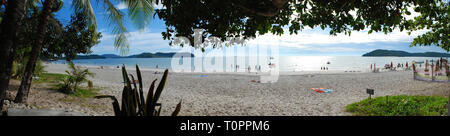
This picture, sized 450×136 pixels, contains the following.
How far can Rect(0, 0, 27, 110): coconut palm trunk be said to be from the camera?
2.16m

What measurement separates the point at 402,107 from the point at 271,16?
14.9 ft

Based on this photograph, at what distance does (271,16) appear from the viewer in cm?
262

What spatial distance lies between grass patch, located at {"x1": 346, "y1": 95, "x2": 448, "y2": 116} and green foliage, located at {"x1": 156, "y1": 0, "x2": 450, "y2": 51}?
2.33 meters

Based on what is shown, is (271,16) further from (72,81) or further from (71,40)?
(72,81)

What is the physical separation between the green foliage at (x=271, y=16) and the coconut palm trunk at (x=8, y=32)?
1.42 m

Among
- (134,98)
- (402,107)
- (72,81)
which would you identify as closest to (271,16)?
(134,98)

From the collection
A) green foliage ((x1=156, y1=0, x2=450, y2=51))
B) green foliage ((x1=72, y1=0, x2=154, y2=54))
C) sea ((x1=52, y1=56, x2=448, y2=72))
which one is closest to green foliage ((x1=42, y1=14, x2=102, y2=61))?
→ green foliage ((x1=72, y1=0, x2=154, y2=54))

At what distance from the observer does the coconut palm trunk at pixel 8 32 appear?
216 cm

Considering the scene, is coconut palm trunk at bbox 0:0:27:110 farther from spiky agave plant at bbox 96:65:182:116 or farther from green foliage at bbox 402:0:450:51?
green foliage at bbox 402:0:450:51
